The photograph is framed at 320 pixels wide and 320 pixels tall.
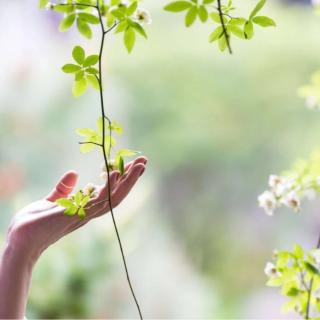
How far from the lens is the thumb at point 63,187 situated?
0.86 m

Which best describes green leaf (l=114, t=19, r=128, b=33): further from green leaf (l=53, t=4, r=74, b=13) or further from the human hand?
the human hand

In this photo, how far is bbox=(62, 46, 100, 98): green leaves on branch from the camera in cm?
72

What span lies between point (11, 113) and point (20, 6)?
517 mm

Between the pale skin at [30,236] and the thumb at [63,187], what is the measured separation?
0.07 metres

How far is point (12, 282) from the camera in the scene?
0.77 m

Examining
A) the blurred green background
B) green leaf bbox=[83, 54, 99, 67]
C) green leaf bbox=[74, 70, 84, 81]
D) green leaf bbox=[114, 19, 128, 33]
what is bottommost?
the blurred green background

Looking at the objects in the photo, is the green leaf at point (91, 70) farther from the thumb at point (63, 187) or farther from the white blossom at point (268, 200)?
the white blossom at point (268, 200)

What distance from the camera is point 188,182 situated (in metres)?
3.30

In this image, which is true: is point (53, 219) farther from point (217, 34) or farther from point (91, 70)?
point (217, 34)

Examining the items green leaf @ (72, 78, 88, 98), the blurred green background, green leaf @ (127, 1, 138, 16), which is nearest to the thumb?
green leaf @ (72, 78, 88, 98)

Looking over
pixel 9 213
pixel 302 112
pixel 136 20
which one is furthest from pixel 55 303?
pixel 302 112

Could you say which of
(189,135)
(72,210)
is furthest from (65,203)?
(189,135)

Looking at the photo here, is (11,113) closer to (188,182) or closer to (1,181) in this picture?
(1,181)

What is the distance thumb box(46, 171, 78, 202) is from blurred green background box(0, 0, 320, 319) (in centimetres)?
205
